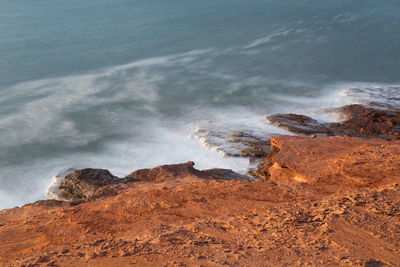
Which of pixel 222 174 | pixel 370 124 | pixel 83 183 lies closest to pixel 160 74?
pixel 370 124

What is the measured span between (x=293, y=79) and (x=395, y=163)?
11.3 meters

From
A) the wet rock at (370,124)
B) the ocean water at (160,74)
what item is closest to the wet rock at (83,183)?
the ocean water at (160,74)

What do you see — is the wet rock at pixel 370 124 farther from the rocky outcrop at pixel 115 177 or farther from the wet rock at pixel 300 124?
the rocky outcrop at pixel 115 177

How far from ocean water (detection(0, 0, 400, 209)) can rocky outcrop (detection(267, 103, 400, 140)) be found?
0.79m

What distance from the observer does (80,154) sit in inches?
428

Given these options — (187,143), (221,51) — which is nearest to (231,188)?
(187,143)

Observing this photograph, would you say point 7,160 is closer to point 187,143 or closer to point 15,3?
point 187,143

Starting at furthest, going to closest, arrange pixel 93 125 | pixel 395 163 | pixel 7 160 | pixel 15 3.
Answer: pixel 15 3 < pixel 93 125 < pixel 7 160 < pixel 395 163

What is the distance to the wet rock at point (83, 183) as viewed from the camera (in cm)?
722

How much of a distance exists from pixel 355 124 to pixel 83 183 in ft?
26.6

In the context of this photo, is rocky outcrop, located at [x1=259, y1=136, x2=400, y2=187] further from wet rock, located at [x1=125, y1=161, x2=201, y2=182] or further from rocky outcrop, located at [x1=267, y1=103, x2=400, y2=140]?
rocky outcrop, located at [x1=267, y1=103, x2=400, y2=140]

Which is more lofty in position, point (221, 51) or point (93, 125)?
point (221, 51)

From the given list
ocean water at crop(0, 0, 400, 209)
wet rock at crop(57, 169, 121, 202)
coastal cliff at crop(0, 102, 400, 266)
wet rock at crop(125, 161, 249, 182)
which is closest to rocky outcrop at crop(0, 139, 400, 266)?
coastal cliff at crop(0, 102, 400, 266)

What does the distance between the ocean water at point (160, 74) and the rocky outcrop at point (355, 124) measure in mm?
793
